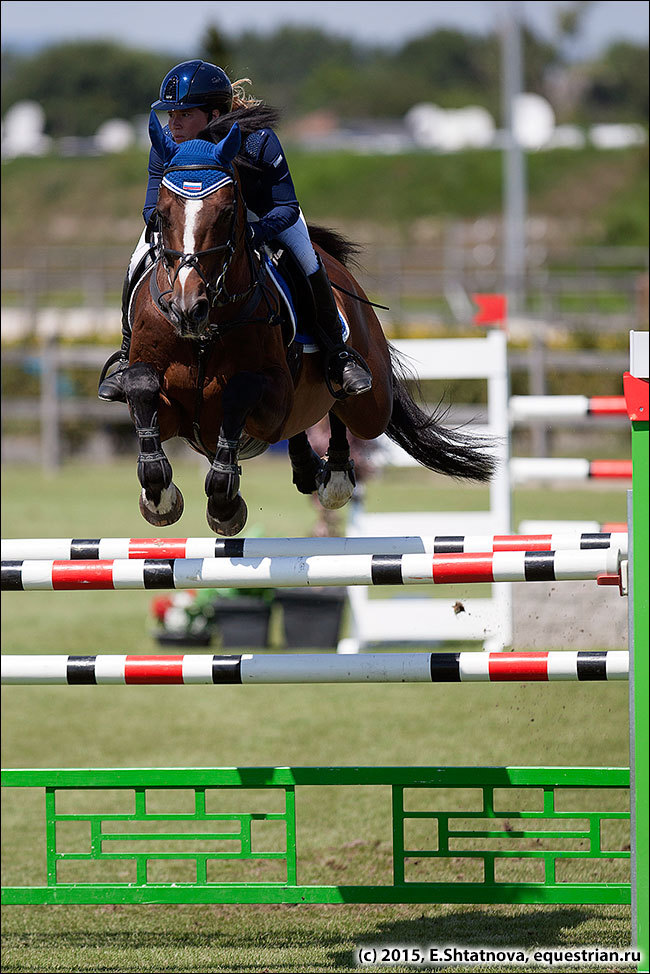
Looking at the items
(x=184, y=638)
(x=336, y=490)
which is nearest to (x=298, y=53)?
(x=184, y=638)

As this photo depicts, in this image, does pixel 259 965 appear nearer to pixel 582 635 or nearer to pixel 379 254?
pixel 582 635

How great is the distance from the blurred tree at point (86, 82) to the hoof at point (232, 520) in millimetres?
42701

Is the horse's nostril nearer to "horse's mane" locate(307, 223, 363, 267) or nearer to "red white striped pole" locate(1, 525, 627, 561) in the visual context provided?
"red white striped pole" locate(1, 525, 627, 561)

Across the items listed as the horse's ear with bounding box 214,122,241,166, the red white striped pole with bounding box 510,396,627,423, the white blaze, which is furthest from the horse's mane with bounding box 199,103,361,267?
the red white striped pole with bounding box 510,396,627,423

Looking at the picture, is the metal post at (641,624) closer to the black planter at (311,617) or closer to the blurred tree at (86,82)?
the black planter at (311,617)

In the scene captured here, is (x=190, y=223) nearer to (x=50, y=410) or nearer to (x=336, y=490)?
(x=336, y=490)

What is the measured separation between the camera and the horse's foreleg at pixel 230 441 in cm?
290

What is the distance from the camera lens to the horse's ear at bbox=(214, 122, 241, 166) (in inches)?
108

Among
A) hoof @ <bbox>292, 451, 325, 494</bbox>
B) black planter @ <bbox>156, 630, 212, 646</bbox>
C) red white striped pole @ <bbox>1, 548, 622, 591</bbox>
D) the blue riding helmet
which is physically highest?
the blue riding helmet

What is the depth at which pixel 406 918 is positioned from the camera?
3242mm

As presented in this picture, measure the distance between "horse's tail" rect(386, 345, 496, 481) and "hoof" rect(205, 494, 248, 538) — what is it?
93cm

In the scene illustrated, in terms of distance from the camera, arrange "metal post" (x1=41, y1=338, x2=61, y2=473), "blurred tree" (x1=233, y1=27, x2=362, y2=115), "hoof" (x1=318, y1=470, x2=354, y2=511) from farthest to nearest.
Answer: "blurred tree" (x1=233, y1=27, x2=362, y2=115) → "metal post" (x1=41, y1=338, x2=61, y2=473) → "hoof" (x1=318, y1=470, x2=354, y2=511)

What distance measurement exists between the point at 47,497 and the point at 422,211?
980 inches

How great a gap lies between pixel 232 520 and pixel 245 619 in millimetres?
3668
